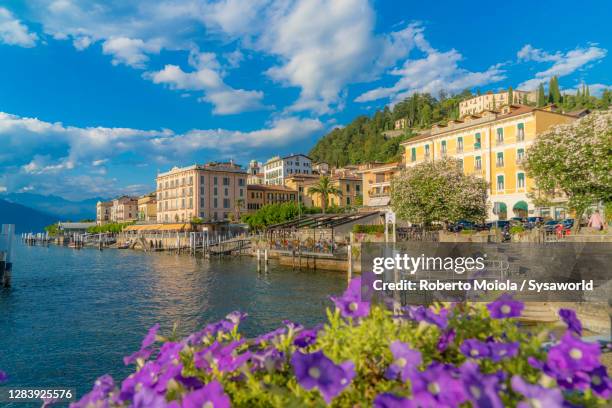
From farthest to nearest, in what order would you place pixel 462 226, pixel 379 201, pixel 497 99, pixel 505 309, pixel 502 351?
pixel 497 99
pixel 379 201
pixel 462 226
pixel 505 309
pixel 502 351

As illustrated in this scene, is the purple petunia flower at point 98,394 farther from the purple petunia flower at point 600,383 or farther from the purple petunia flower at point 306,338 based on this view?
the purple petunia flower at point 600,383

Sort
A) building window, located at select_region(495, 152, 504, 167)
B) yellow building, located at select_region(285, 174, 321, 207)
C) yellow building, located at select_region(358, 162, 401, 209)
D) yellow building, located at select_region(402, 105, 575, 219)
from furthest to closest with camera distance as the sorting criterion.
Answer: yellow building, located at select_region(285, 174, 321, 207) → yellow building, located at select_region(358, 162, 401, 209) → building window, located at select_region(495, 152, 504, 167) → yellow building, located at select_region(402, 105, 575, 219)

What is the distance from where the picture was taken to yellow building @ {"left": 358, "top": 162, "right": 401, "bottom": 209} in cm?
5662

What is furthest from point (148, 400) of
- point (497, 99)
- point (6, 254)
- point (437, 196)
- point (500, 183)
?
point (497, 99)

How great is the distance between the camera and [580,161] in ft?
81.9

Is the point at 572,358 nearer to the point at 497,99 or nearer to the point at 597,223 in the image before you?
the point at 597,223

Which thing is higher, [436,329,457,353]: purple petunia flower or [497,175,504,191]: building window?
[497,175,504,191]: building window

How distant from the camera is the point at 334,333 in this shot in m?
1.91

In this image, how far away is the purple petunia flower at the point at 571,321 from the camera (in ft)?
6.36

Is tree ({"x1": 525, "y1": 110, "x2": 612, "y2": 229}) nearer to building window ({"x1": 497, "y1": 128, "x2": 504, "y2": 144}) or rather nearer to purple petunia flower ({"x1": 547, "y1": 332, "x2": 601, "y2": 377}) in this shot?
building window ({"x1": 497, "y1": 128, "x2": 504, "y2": 144})

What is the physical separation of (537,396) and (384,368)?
0.62 m

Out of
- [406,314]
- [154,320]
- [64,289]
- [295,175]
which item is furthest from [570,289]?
[295,175]

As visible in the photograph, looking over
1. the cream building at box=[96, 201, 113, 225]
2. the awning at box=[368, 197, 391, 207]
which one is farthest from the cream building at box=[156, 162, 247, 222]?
the cream building at box=[96, 201, 113, 225]

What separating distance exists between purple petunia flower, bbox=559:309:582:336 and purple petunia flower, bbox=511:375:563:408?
Result: 850 millimetres
